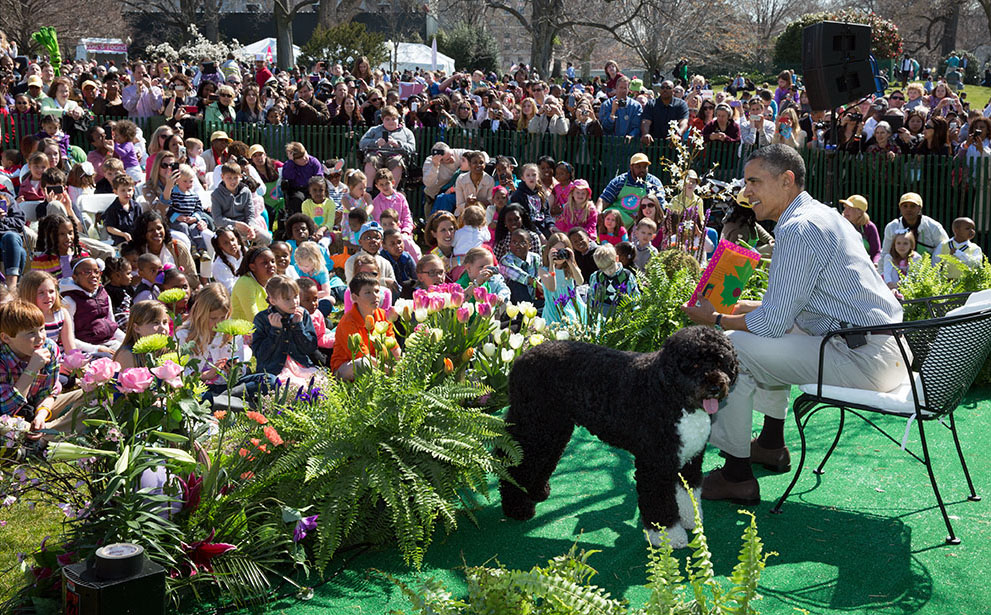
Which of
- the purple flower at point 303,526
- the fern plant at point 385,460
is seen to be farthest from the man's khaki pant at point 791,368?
the purple flower at point 303,526

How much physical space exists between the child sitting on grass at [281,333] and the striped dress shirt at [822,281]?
3.39m

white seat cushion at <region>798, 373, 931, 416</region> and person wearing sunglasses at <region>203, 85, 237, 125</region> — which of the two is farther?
person wearing sunglasses at <region>203, 85, 237, 125</region>

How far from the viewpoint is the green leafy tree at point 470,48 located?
4619cm

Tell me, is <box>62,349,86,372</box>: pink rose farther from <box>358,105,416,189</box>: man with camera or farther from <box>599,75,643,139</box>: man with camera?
<box>599,75,643,139</box>: man with camera

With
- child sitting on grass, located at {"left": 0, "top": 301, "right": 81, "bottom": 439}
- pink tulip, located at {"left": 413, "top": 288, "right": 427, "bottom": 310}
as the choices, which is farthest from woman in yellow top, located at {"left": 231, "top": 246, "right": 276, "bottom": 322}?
pink tulip, located at {"left": 413, "top": 288, "right": 427, "bottom": 310}

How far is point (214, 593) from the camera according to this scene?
4059 millimetres

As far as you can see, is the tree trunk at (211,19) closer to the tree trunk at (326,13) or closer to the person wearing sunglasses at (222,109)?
the tree trunk at (326,13)

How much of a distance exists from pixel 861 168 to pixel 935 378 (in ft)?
35.9

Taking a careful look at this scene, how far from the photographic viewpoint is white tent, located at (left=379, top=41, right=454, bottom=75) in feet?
135

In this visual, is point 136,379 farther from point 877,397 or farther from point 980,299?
point 980,299

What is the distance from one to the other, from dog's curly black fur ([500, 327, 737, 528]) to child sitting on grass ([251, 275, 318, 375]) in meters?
2.53

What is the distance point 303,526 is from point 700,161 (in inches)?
485

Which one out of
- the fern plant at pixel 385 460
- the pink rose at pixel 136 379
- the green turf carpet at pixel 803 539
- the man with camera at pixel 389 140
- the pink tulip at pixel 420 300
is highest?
the man with camera at pixel 389 140

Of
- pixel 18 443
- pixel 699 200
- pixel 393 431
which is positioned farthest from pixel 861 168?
pixel 18 443
